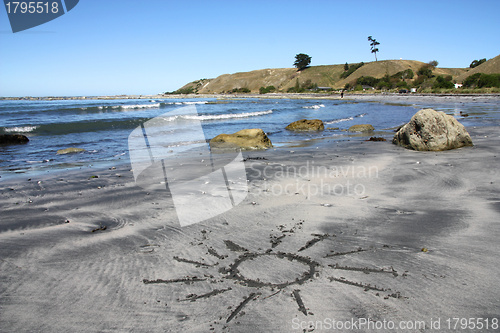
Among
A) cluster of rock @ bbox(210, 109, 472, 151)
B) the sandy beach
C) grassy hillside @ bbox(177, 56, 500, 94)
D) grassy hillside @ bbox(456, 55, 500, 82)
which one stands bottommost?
the sandy beach

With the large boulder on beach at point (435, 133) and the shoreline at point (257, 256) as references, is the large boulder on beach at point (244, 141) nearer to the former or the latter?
the large boulder on beach at point (435, 133)

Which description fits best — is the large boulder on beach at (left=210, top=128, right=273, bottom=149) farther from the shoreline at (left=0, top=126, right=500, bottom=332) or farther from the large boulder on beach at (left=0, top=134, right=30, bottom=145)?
the large boulder on beach at (left=0, top=134, right=30, bottom=145)

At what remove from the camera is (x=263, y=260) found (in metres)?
3.41

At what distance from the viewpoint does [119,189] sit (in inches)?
255

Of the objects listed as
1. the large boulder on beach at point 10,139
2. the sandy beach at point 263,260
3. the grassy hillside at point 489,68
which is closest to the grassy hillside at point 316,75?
the grassy hillside at point 489,68

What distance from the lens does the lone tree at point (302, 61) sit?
153375 mm

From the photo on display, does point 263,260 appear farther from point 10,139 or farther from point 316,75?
point 316,75

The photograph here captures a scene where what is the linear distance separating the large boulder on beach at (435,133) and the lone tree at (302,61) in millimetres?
152257

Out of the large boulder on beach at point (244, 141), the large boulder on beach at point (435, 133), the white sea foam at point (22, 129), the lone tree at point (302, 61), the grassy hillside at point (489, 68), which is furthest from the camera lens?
the lone tree at point (302, 61)

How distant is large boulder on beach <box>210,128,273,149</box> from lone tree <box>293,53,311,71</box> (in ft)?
495

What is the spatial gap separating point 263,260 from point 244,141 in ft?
29.0

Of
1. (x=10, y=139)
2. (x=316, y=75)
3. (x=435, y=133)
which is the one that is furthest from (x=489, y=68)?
(x=10, y=139)

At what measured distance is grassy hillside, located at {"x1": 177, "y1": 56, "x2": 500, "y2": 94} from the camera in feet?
374

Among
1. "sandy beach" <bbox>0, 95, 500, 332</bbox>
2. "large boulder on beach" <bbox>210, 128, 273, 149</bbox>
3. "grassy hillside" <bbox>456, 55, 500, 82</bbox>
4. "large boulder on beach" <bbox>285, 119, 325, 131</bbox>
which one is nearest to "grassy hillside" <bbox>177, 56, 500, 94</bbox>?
"grassy hillside" <bbox>456, 55, 500, 82</bbox>
